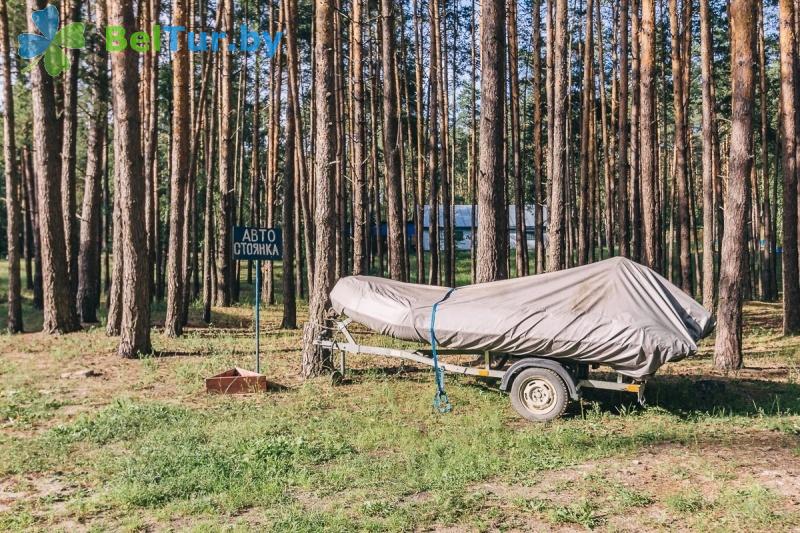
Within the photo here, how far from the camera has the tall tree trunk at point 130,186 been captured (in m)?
13.2

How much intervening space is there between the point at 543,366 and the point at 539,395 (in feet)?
1.48

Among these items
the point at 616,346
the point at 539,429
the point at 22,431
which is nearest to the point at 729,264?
the point at 616,346

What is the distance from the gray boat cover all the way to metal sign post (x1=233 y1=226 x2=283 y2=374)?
7.42 ft

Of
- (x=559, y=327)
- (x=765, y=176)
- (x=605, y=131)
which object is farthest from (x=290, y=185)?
(x=765, y=176)

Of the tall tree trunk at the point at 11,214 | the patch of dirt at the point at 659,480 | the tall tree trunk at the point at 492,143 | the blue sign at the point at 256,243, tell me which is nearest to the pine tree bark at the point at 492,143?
the tall tree trunk at the point at 492,143

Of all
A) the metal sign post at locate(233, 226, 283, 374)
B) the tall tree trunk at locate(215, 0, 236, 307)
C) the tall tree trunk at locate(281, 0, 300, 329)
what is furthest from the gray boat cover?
the tall tree trunk at locate(215, 0, 236, 307)

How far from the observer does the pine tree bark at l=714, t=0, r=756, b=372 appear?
11445mm

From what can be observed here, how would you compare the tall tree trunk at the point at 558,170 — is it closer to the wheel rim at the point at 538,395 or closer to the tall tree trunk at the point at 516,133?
the wheel rim at the point at 538,395

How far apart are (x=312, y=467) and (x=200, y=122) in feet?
56.0

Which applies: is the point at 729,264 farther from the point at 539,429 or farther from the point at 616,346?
the point at 539,429

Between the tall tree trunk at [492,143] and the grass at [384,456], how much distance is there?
7.27ft

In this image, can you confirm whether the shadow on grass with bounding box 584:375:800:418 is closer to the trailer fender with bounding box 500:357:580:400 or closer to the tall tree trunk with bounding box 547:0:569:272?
the trailer fender with bounding box 500:357:580:400

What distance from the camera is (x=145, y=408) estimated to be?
30.2ft

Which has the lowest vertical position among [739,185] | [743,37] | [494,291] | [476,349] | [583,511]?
[583,511]
